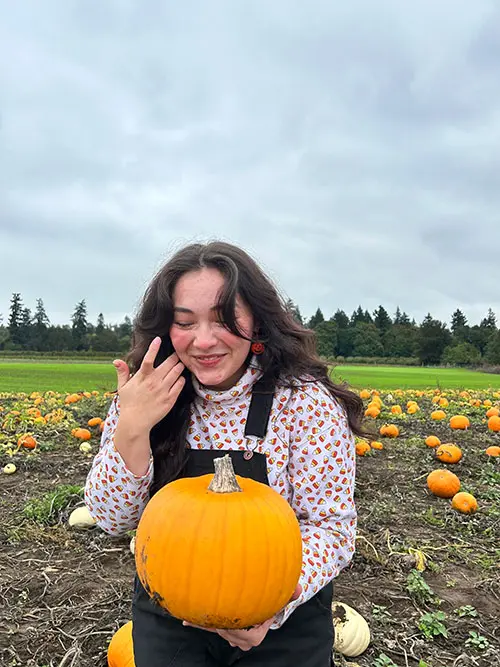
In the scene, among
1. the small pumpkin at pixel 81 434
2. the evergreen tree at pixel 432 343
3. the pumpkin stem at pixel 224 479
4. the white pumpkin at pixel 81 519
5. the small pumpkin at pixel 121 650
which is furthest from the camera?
the evergreen tree at pixel 432 343

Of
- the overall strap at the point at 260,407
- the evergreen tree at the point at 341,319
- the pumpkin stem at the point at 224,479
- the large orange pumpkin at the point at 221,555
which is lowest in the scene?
the large orange pumpkin at the point at 221,555

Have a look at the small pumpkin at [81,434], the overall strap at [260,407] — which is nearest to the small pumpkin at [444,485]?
the overall strap at [260,407]

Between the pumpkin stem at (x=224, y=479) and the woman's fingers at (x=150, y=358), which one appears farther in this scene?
the woman's fingers at (x=150, y=358)

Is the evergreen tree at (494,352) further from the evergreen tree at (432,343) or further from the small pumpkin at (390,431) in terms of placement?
the small pumpkin at (390,431)

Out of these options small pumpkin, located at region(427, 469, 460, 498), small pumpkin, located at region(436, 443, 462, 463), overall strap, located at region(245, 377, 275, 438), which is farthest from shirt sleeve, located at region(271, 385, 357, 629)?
small pumpkin, located at region(436, 443, 462, 463)

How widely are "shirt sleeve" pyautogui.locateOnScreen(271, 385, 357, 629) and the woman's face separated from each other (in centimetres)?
35

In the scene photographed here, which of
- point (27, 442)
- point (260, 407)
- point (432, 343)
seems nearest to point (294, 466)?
point (260, 407)

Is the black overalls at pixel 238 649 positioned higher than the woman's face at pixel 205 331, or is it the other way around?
the woman's face at pixel 205 331

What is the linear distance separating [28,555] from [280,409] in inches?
95.6

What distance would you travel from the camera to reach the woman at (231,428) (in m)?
2.05

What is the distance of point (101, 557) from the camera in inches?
142

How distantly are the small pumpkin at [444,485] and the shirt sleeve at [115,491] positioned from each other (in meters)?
3.44

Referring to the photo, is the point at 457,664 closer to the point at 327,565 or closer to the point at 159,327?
the point at 327,565

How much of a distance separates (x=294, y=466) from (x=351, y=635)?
1017 millimetres
